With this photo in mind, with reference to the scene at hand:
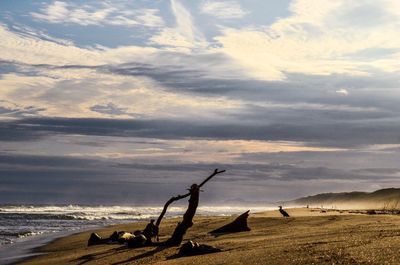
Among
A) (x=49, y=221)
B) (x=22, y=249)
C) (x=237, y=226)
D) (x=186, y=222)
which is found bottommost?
(x=49, y=221)

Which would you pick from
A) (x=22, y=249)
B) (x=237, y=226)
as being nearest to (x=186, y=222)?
(x=237, y=226)

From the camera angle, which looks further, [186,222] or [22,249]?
[22,249]

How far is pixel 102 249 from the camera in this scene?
84.0 feet

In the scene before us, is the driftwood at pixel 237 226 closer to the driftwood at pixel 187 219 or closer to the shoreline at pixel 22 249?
the driftwood at pixel 187 219

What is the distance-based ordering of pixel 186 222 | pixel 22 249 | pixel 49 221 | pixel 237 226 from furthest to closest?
pixel 49 221 < pixel 22 249 < pixel 237 226 < pixel 186 222

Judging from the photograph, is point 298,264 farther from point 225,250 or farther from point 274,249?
point 225,250

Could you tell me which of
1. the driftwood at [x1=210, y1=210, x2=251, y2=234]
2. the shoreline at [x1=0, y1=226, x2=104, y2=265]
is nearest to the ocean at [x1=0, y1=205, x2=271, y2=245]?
the shoreline at [x1=0, y1=226, x2=104, y2=265]

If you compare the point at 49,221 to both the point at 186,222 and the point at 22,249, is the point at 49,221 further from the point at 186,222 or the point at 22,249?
the point at 186,222

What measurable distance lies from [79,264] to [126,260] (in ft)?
8.16

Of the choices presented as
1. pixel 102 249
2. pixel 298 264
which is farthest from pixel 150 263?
pixel 102 249

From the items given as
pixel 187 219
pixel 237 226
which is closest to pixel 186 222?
pixel 187 219

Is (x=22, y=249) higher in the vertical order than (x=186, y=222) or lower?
lower

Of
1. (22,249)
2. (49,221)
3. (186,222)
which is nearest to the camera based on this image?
(186,222)

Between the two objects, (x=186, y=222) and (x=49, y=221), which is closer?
(x=186, y=222)
